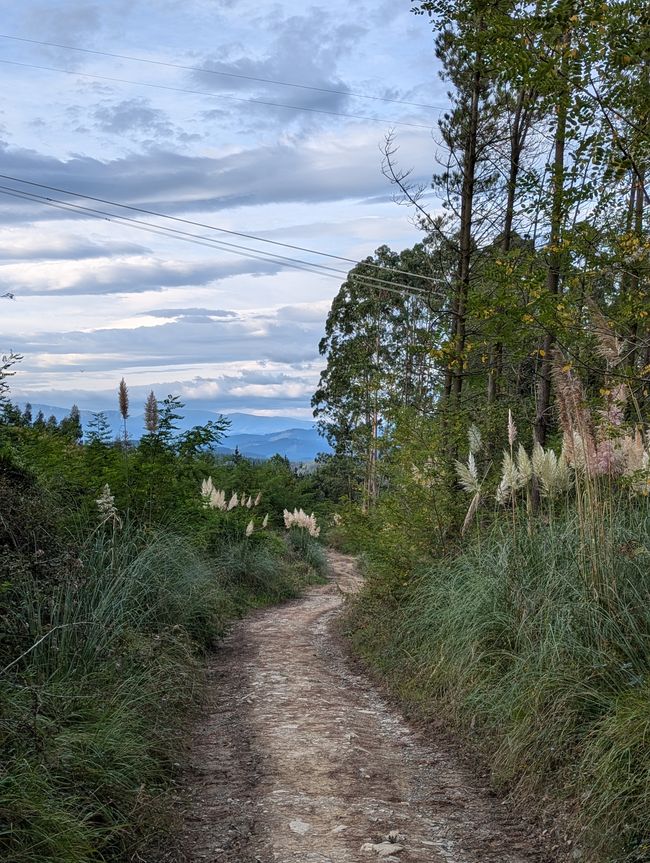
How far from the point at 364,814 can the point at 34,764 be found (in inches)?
71.2

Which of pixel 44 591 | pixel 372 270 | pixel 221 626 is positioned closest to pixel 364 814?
pixel 44 591

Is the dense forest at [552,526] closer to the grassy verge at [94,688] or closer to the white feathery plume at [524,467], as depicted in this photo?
the white feathery plume at [524,467]

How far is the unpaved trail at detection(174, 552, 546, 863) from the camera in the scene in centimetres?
434

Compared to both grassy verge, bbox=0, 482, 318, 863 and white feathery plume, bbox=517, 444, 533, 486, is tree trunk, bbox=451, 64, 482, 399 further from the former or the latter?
grassy verge, bbox=0, 482, 318, 863

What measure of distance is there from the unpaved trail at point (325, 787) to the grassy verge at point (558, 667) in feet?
1.11

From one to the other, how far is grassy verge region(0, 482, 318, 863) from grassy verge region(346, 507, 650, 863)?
6.58 feet

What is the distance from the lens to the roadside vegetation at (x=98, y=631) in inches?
155

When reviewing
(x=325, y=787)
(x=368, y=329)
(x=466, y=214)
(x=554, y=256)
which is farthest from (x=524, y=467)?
(x=368, y=329)

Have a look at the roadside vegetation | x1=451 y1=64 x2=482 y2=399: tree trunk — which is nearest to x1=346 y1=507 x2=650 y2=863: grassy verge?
the roadside vegetation

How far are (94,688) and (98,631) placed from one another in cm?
66

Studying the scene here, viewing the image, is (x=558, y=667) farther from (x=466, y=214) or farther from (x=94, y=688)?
(x=466, y=214)

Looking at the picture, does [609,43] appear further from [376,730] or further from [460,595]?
[376,730]

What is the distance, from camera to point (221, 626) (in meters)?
9.86

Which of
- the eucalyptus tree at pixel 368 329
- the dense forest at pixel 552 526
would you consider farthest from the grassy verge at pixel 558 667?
the eucalyptus tree at pixel 368 329
